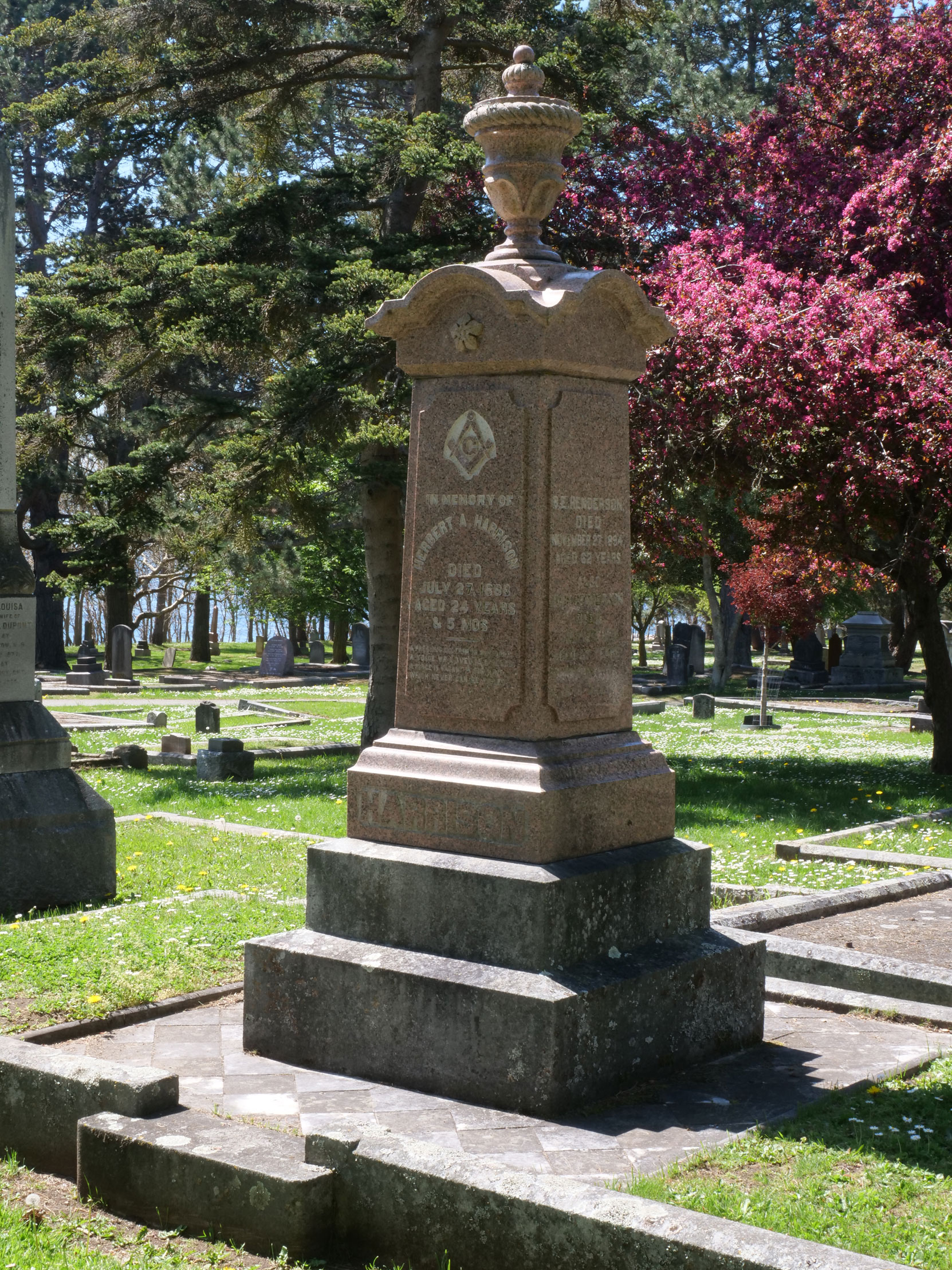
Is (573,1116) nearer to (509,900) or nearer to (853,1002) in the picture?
(509,900)

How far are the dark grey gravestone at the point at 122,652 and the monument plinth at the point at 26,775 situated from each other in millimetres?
24553

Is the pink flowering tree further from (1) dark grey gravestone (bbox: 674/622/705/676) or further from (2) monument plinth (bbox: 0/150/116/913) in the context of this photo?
(1) dark grey gravestone (bbox: 674/622/705/676)

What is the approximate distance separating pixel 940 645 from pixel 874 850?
6083 mm

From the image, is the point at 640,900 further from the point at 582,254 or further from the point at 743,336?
the point at 582,254

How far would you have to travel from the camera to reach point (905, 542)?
1416 centimetres

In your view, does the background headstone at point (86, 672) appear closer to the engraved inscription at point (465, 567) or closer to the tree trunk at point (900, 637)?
the tree trunk at point (900, 637)

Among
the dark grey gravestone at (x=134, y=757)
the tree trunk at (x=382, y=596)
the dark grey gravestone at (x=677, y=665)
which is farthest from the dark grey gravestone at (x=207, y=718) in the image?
the dark grey gravestone at (x=677, y=665)

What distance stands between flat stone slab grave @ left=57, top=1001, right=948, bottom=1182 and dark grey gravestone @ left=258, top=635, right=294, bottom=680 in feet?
100.0

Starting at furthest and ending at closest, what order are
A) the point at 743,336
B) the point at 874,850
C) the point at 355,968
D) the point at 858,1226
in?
the point at 743,336, the point at 874,850, the point at 355,968, the point at 858,1226

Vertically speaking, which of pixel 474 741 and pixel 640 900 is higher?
pixel 474 741

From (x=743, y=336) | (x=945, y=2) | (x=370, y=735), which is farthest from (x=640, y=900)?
(x=945, y=2)

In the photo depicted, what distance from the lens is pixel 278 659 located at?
36688 mm

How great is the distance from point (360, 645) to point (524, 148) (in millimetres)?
34360

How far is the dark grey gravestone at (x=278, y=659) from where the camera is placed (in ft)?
120
